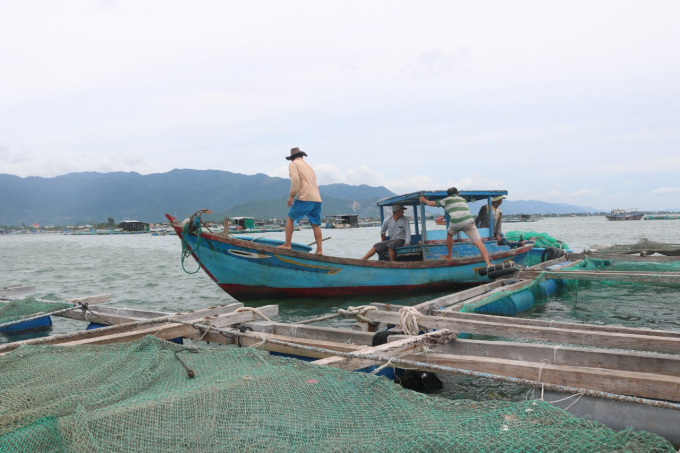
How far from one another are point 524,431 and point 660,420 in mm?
946

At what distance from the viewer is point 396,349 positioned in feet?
11.1

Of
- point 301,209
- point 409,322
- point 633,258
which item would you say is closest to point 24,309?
point 301,209

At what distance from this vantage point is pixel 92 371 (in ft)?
9.67

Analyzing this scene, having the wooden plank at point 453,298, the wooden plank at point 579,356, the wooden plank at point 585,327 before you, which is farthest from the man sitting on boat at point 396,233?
the wooden plank at point 579,356

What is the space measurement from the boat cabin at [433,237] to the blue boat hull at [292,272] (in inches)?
30.5

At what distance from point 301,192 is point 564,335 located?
5.39m

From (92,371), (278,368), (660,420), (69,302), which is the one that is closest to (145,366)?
(92,371)

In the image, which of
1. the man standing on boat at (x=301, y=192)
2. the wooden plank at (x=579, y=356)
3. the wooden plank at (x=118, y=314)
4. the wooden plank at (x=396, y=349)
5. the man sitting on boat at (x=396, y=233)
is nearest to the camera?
the wooden plank at (x=579, y=356)

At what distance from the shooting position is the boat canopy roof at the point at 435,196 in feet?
32.7

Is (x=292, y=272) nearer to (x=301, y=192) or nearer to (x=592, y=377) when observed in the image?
(x=301, y=192)

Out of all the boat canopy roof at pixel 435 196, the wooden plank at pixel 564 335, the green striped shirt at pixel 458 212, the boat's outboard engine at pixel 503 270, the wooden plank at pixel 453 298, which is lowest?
the wooden plank at pixel 453 298

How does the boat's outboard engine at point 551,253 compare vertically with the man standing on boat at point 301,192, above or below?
below

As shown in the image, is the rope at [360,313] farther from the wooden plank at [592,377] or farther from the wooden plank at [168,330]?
the wooden plank at [592,377]

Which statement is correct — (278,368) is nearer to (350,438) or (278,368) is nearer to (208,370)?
(208,370)
